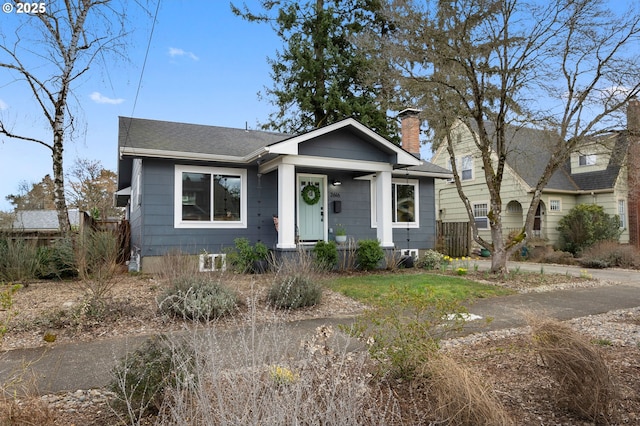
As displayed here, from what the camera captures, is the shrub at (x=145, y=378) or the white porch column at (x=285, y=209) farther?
the white porch column at (x=285, y=209)

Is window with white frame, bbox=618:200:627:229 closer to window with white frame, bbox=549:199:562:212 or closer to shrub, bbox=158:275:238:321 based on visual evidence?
window with white frame, bbox=549:199:562:212

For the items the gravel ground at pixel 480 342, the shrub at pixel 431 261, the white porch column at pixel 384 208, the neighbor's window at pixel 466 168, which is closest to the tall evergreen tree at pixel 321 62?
the neighbor's window at pixel 466 168

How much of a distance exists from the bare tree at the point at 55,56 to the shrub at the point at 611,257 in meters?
16.0

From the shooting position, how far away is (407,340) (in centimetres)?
299

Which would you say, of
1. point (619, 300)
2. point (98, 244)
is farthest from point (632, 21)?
point (98, 244)

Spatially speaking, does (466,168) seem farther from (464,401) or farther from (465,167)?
(464,401)

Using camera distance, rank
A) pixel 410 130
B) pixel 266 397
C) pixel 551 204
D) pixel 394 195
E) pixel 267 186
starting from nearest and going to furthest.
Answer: pixel 266 397 < pixel 267 186 < pixel 410 130 < pixel 394 195 < pixel 551 204

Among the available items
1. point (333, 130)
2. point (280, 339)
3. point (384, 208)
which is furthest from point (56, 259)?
point (280, 339)

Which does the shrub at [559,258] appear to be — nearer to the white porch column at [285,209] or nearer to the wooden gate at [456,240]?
the wooden gate at [456,240]

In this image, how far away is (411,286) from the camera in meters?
7.95

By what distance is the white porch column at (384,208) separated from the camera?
10992 millimetres

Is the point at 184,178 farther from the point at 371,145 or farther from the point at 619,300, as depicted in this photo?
the point at 619,300

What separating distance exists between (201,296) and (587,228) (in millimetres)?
15665

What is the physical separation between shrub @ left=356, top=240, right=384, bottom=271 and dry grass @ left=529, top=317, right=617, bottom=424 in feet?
A: 25.1
